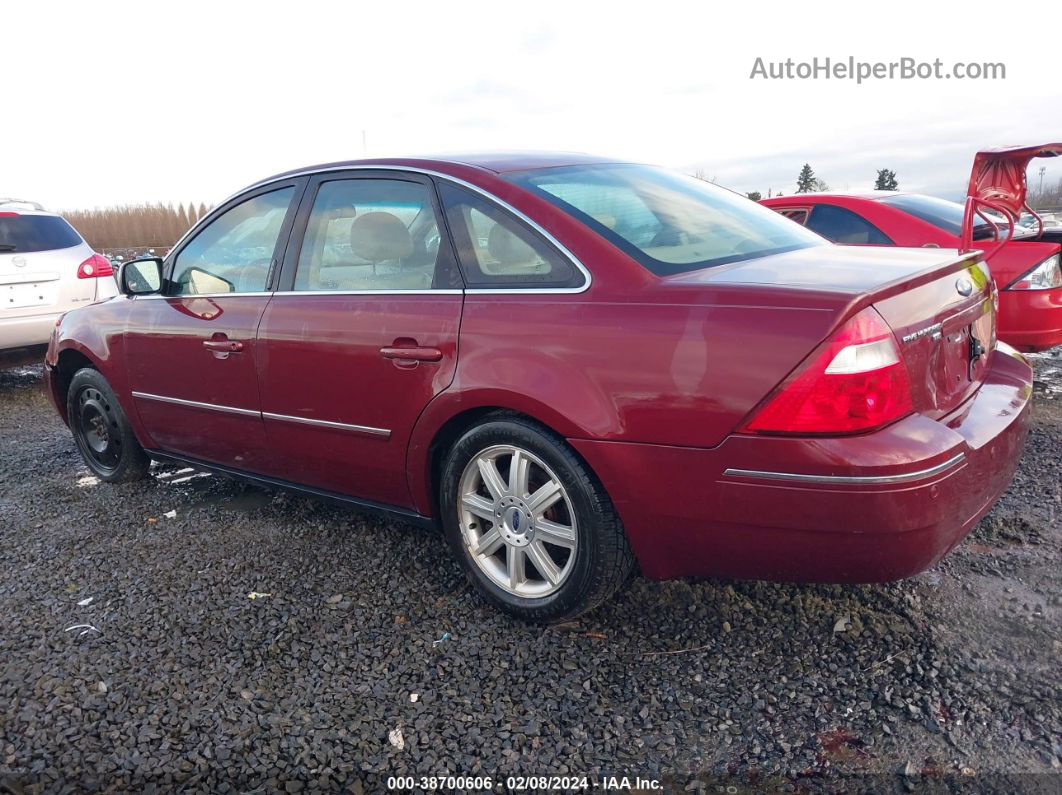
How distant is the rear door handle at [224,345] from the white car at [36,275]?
394cm

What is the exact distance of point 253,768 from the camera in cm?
218

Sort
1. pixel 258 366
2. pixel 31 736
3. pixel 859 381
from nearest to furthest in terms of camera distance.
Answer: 1. pixel 859 381
2. pixel 31 736
3. pixel 258 366

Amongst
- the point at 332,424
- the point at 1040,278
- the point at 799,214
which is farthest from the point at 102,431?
the point at 1040,278

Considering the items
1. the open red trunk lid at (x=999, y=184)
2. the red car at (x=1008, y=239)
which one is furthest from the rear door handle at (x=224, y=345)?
the open red trunk lid at (x=999, y=184)

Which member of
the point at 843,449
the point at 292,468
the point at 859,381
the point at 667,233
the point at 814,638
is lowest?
the point at 814,638

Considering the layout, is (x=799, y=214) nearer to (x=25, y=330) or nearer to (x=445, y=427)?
(x=445, y=427)

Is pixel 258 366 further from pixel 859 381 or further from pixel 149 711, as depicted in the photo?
pixel 859 381

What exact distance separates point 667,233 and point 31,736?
7.99 feet

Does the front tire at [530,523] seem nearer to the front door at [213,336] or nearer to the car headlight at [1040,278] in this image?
the front door at [213,336]

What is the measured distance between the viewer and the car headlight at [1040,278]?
521 centimetres

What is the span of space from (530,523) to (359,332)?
3.14 feet

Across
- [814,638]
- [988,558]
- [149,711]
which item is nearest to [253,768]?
[149,711]

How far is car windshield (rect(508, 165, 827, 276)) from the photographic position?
2.69m

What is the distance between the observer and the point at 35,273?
7.06 meters
